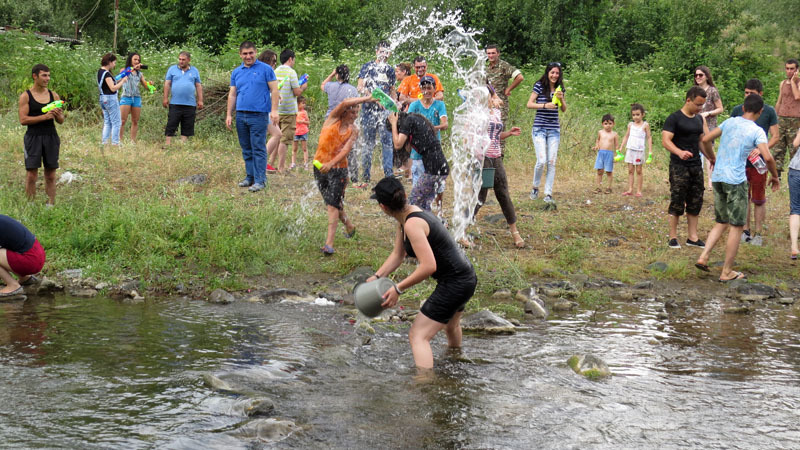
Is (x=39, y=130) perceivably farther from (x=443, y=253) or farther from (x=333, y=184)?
(x=443, y=253)

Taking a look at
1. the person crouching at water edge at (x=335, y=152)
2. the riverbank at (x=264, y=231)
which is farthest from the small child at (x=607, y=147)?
the person crouching at water edge at (x=335, y=152)

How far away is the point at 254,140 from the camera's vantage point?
10562mm

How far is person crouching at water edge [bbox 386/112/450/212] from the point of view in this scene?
812cm

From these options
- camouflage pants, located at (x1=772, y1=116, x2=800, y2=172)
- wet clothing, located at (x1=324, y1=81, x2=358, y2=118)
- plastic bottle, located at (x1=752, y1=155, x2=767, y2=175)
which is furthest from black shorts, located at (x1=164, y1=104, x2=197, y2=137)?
camouflage pants, located at (x1=772, y1=116, x2=800, y2=172)

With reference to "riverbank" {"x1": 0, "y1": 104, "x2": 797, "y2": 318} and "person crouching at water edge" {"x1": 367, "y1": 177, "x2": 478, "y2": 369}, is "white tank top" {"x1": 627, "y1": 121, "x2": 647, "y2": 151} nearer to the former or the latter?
"riverbank" {"x1": 0, "y1": 104, "x2": 797, "y2": 318}

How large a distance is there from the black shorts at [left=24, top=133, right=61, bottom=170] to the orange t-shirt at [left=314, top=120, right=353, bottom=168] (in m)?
3.70

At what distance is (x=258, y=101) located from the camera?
1048 centimetres

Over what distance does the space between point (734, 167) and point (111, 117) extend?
382 inches

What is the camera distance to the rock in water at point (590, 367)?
18.9 ft

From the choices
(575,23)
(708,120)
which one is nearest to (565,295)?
(708,120)

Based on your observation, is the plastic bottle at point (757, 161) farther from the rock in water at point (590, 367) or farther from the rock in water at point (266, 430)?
the rock in water at point (266, 430)

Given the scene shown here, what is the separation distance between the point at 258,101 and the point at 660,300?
6.02 metres

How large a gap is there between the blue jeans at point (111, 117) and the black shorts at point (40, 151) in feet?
9.50

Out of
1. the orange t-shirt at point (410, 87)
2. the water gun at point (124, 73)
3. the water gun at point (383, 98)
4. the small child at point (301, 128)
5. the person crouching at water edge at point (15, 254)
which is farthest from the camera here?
the small child at point (301, 128)
